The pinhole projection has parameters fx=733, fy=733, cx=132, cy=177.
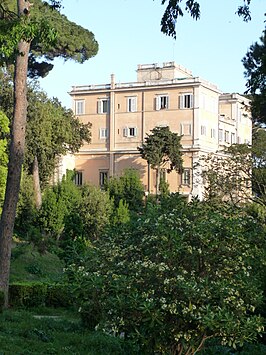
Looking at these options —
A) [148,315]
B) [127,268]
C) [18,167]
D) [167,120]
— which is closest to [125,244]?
[127,268]

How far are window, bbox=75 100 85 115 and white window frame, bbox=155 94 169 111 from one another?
21.7ft

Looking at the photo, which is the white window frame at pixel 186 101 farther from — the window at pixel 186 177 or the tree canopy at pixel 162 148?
the tree canopy at pixel 162 148

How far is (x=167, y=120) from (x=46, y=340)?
152 feet

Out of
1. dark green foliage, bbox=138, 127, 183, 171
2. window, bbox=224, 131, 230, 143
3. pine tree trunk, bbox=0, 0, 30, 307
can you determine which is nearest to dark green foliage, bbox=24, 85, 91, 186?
dark green foliage, bbox=138, 127, 183, 171

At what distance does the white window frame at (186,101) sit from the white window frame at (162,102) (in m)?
1.25

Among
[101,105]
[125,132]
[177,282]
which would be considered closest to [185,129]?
[125,132]

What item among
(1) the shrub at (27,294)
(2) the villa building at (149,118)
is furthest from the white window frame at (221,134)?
(1) the shrub at (27,294)

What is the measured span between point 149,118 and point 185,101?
351cm

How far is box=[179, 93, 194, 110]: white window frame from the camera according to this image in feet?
186

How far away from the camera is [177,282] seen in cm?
873

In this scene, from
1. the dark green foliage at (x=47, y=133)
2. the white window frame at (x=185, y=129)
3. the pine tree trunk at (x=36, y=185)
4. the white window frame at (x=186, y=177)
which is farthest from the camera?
the white window frame at (x=185, y=129)

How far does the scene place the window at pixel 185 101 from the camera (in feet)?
186

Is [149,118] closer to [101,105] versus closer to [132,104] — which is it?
[132,104]

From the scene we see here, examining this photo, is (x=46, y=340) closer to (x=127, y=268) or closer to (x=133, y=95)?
(x=127, y=268)
